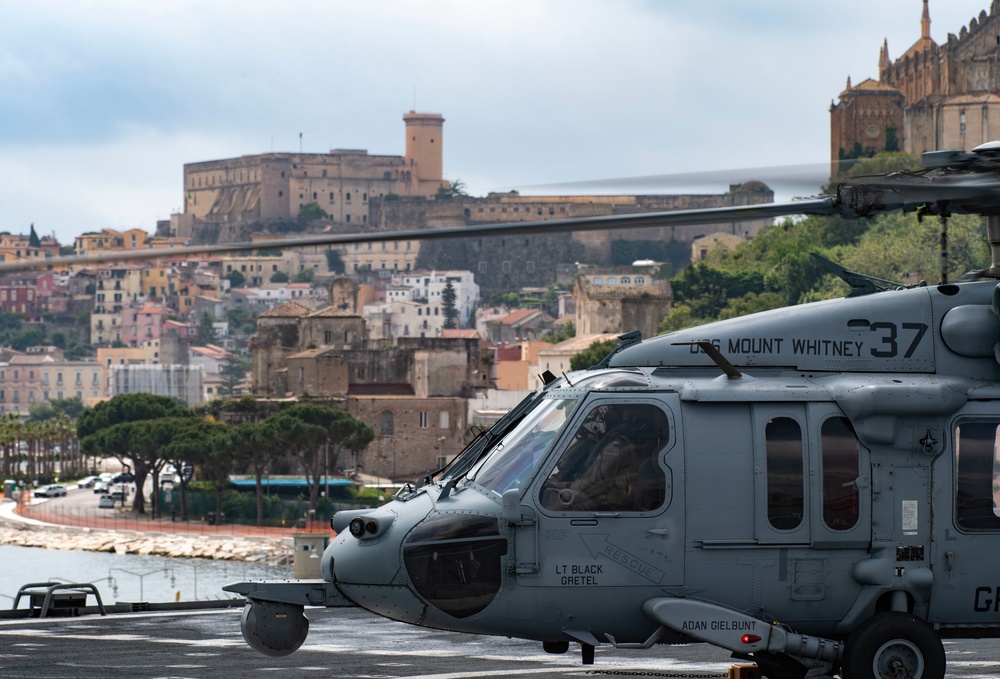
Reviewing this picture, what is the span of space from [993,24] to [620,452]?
309ft

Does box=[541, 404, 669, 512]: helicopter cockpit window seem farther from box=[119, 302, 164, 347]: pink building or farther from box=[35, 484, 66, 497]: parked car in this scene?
box=[119, 302, 164, 347]: pink building

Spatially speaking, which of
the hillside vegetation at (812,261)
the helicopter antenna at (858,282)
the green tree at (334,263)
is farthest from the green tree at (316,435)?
the green tree at (334,263)

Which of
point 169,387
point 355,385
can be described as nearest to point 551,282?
point 169,387

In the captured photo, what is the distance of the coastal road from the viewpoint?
898 cm

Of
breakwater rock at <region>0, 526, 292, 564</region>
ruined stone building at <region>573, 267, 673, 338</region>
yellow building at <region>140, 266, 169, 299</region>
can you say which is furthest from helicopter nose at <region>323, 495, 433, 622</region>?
yellow building at <region>140, 266, 169, 299</region>

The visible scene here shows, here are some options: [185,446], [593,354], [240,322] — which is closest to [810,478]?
[593,354]

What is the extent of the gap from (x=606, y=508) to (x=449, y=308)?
129389 mm

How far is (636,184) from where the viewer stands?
688 centimetres

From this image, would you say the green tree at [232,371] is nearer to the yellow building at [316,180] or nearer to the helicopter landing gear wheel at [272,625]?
the yellow building at [316,180]

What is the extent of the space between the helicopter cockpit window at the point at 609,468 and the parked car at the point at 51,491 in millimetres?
67132

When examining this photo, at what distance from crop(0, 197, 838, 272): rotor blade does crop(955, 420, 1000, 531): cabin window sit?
→ 1.26m

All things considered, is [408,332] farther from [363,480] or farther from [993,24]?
[363,480]

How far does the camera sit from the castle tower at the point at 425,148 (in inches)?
6865

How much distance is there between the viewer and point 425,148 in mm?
176750
